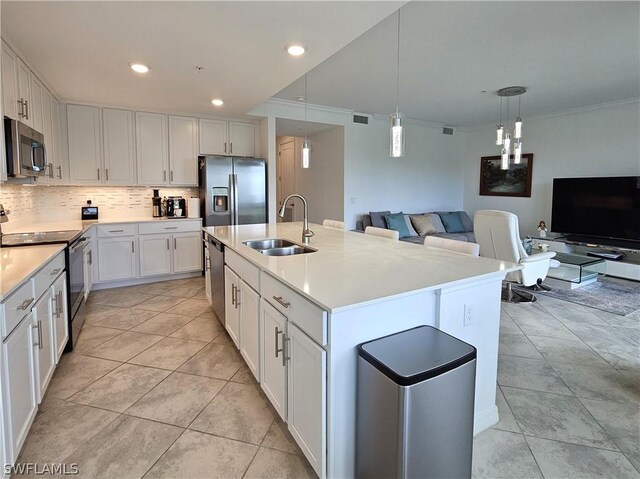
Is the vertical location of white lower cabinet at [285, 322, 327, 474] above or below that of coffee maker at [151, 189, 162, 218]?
below

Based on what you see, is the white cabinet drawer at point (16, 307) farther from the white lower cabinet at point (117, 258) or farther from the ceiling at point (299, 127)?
the ceiling at point (299, 127)

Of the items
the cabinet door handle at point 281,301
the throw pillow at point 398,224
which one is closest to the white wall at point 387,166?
the throw pillow at point 398,224

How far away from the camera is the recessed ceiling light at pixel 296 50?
8.96ft

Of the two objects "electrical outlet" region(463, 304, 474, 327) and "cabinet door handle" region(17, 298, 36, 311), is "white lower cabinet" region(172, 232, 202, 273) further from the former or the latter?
"electrical outlet" region(463, 304, 474, 327)

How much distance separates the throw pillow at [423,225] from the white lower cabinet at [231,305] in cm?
450

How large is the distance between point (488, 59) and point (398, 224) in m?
3.05

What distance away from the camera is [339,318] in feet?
4.59

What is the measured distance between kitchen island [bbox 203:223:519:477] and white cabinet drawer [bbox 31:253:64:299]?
3.69 ft

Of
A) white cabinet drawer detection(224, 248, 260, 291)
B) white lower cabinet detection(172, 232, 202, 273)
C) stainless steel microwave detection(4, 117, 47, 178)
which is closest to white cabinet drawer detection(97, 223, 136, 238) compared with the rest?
white lower cabinet detection(172, 232, 202, 273)

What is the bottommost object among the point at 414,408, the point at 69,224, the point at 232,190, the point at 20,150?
the point at 414,408

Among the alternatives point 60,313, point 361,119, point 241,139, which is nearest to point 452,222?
point 361,119

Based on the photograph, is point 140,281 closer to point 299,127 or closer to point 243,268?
point 243,268

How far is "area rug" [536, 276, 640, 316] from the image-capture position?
3.90m

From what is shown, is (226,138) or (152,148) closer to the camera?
(152,148)
